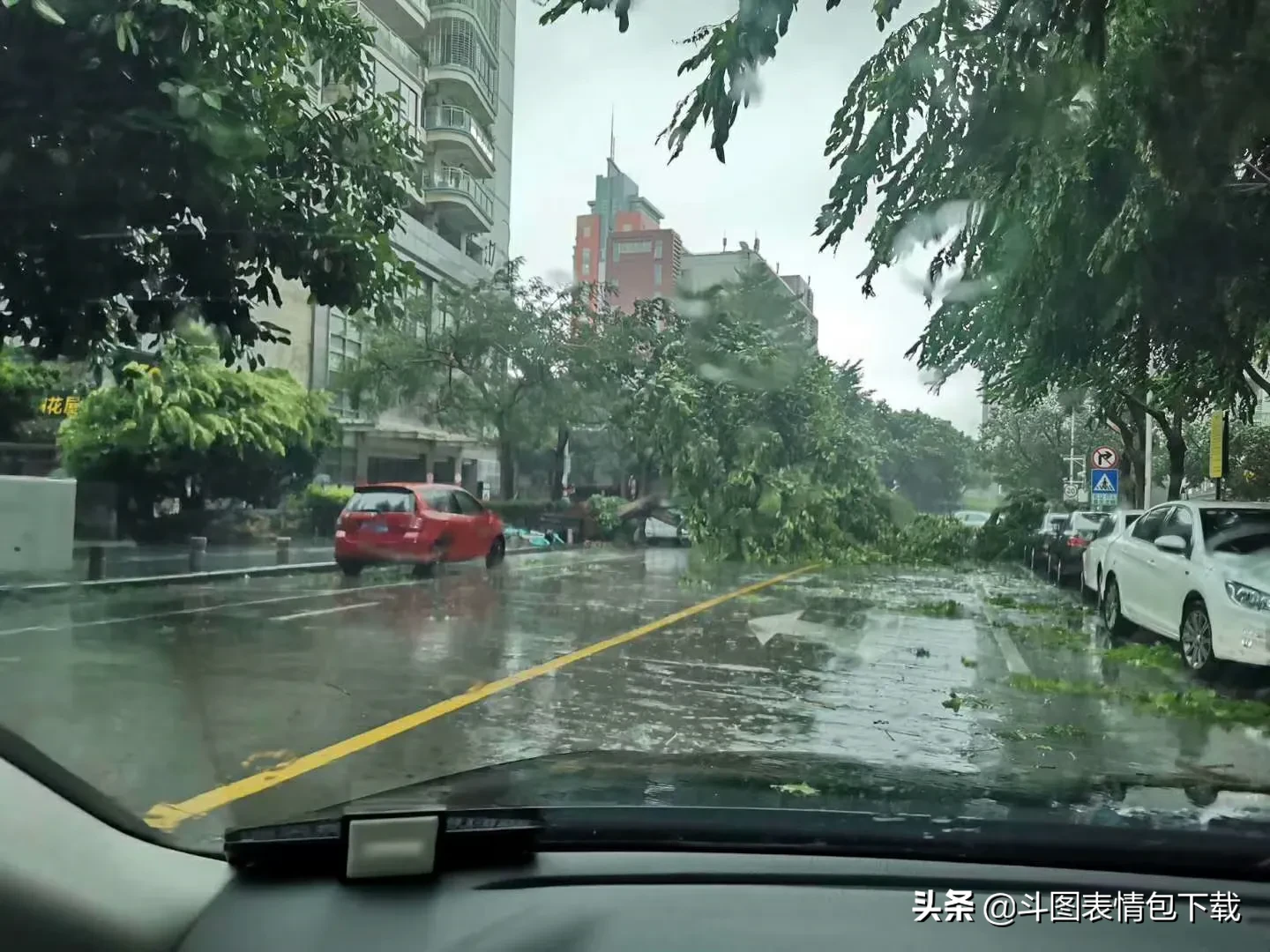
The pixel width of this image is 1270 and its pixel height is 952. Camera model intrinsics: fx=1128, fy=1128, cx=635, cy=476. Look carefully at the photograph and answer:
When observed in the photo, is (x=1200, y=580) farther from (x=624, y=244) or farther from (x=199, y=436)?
(x=199, y=436)

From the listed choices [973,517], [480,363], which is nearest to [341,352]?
[480,363]

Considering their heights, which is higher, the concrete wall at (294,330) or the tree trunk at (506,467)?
the concrete wall at (294,330)

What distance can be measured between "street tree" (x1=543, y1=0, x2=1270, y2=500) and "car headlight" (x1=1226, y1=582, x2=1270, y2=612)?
2125 mm

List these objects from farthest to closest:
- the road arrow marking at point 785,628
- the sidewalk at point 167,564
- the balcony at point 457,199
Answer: the sidewalk at point 167,564, the balcony at point 457,199, the road arrow marking at point 785,628

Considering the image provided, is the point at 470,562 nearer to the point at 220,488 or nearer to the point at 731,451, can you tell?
the point at 220,488

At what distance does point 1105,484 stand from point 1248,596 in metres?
4.36

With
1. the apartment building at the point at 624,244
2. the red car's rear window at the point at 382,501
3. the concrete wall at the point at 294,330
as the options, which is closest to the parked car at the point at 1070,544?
the apartment building at the point at 624,244

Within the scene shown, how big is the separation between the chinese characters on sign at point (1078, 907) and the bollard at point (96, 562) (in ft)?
42.9

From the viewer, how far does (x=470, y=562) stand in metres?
15.6

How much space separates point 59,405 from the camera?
14133 millimetres

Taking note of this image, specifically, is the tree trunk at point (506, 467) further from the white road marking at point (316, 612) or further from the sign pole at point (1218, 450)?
the sign pole at point (1218, 450)

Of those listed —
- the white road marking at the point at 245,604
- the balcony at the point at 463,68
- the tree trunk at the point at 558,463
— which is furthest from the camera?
the tree trunk at the point at 558,463

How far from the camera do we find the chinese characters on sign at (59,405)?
13992mm

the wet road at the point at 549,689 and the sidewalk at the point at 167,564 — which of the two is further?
the sidewalk at the point at 167,564
